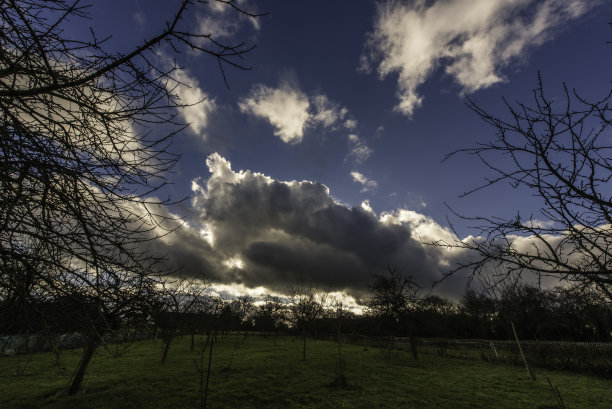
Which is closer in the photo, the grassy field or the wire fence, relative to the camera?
the grassy field

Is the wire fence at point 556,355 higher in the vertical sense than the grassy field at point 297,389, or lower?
higher

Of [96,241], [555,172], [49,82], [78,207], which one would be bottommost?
[96,241]

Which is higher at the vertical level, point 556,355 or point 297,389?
point 556,355

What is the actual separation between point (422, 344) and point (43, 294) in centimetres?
3804

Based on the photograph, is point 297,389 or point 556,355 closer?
point 297,389

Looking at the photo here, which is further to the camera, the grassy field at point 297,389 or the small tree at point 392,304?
the small tree at point 392,304

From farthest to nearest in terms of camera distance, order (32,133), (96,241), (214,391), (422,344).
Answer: (422,344) < (214,391) < (96,241) < (32,133)

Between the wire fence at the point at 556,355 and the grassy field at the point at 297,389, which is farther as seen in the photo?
the wire fence at the point at 556,355

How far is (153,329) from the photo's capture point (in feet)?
11.1

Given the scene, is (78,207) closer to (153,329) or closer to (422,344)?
(153,329)

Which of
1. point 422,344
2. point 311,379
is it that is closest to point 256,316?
point 422,344

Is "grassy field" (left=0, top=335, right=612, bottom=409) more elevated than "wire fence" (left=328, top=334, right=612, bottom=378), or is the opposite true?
"wire fence" (left=328, top=334, right=612, bottom=378)

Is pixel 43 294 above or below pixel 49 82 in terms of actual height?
below

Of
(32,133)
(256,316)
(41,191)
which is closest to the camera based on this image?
(32,133)
